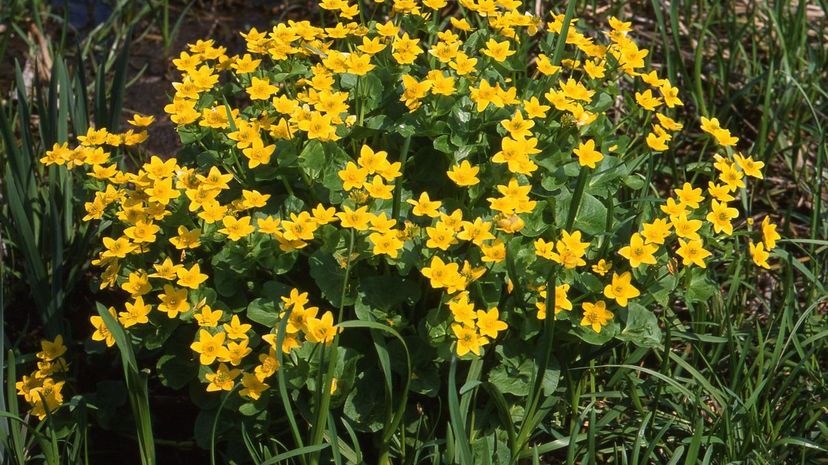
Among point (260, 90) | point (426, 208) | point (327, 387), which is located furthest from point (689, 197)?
point (260, 90)

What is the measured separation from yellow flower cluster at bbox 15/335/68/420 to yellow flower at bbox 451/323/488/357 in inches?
40.3

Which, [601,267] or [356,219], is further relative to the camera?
[601,267]

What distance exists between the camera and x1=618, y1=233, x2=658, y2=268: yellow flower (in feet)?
6.98

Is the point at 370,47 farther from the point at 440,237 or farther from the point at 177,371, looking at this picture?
the point at 177,371

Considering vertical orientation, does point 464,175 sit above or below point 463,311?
above

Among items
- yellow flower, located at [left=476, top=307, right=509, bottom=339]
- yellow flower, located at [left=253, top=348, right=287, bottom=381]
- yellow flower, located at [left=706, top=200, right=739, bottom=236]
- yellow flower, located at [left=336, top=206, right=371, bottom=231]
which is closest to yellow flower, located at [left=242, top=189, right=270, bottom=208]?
yellow flower, located at [left=336, top=206, right=371, bottom=231]

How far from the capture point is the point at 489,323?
6.79 feet

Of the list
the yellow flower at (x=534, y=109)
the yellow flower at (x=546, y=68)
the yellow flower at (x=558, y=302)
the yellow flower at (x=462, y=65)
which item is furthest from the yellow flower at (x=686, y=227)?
the yellow flower at (x=462, y=65)

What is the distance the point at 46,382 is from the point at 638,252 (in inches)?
59.6

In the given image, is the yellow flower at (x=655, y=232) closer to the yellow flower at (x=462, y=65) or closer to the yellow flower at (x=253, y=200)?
the yellow flower at (x=462, y=65)

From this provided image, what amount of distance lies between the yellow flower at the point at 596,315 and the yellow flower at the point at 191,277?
0.88 metres

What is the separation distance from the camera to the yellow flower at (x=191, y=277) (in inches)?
81.8

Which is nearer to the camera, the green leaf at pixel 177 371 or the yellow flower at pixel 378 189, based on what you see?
the yellow flower at pixel 378 189

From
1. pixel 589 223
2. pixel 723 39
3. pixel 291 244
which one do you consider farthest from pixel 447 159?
pixel 723 39
